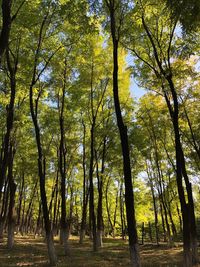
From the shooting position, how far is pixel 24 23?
1399 cm

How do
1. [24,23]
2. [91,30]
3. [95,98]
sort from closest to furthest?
[91,30]
[24,23]
[95,98]

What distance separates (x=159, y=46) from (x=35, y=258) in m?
13.2

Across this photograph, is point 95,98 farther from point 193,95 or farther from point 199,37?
point 199,37

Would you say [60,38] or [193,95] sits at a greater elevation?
[60,38]

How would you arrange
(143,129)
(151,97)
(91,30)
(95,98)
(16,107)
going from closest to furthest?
(91,30) → (16,107) → (95,98) → (151,97) → (143,129)

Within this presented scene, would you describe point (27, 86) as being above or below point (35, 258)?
above

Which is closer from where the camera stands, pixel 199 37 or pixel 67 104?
pixel 199 37

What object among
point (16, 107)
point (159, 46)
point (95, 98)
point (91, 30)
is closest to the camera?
point (91, 30)

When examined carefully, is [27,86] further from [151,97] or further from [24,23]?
[151,97]

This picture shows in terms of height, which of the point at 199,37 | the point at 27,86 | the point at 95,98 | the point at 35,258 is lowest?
the point at 35,258

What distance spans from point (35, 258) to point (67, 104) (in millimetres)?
10170

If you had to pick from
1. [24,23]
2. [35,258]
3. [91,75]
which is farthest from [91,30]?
[35,258]

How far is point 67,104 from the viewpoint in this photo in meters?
21.6

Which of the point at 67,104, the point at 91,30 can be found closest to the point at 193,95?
the point at 67,104
